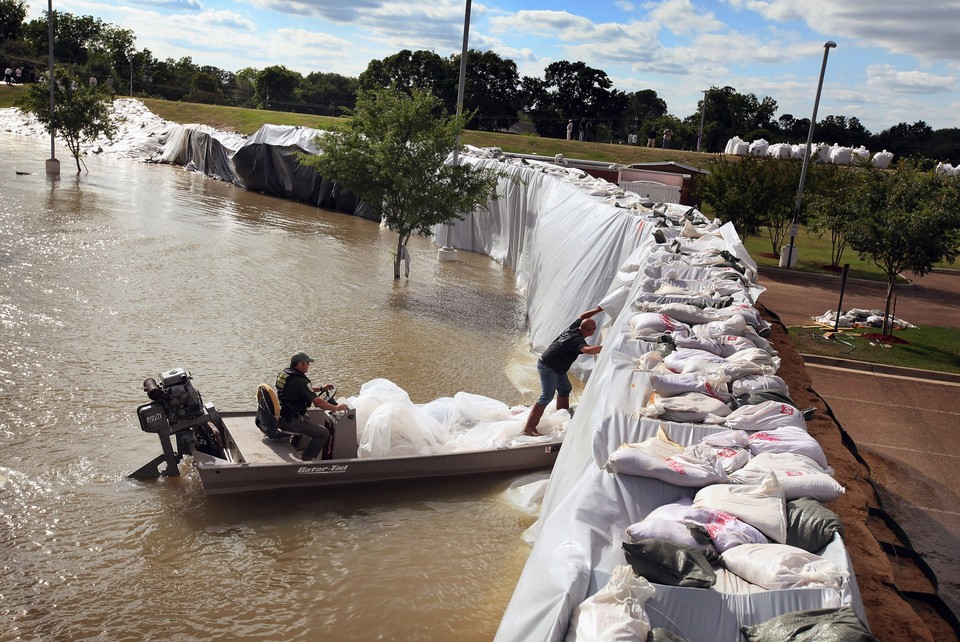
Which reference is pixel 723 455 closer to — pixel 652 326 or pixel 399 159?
pixel 652 326

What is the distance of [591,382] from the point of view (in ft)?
28.8

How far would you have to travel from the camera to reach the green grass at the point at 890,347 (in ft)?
51.7

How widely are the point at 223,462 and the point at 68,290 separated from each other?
9785mm

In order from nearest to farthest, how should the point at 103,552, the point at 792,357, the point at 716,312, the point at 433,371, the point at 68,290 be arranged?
the point at 103,552
the point at 716,312
the point at 792,357
the point at 433,371
the point at 68,290

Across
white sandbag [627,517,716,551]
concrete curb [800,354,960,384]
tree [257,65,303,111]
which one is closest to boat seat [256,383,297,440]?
white sandbag [627,517,716,551]

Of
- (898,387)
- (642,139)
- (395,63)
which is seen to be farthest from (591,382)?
(395,63)

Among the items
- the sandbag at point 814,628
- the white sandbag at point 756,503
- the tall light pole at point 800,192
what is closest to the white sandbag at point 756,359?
the white sandbag at point 756,503

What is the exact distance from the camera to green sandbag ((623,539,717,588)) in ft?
14.0

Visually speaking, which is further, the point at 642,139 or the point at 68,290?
the point at 642,139

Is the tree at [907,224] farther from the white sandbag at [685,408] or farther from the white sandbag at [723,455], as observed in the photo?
the white sandbag at [723,455]

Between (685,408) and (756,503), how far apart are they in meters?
1.77

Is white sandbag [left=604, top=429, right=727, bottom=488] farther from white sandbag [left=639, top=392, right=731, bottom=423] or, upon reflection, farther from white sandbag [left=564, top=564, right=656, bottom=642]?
white sandbag [left=564, top=564, right=656, bottom=642]

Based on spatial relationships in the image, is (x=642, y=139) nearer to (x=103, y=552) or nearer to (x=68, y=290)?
(x=68, y=290)

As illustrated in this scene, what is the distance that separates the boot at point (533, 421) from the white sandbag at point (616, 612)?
602 cm
